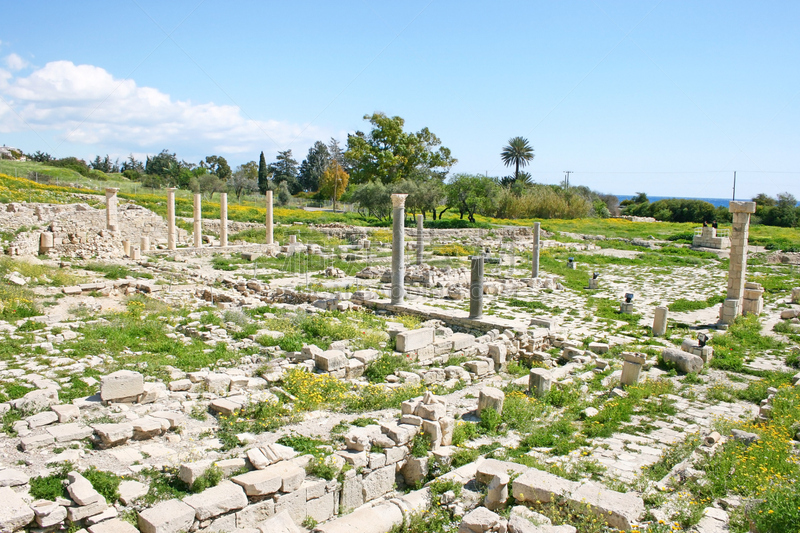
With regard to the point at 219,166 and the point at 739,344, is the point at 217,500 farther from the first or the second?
the point at 219,166

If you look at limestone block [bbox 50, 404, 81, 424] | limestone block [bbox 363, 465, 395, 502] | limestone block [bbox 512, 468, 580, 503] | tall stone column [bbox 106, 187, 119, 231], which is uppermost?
tall stone column [bbox 106, 187, 119, 231]

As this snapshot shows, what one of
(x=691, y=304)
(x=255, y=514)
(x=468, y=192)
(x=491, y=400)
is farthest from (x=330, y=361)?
(x=468, y=192)

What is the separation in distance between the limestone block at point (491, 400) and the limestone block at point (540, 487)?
238cm

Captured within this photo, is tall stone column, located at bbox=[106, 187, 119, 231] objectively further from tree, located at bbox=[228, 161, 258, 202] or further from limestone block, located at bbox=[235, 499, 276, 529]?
tree, located at bbox=[228, 161, 258, 202]

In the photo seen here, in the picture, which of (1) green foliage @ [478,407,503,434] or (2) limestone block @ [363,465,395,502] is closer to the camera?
(2) limestone block @ [363,465,395,502]

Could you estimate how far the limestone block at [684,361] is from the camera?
11367 mm

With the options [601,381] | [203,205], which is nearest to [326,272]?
[601,381]

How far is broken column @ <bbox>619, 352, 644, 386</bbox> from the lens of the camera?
10.3 meters

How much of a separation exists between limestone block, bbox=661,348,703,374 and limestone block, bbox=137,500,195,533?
1021cm

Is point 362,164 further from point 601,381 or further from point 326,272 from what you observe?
point 601,381

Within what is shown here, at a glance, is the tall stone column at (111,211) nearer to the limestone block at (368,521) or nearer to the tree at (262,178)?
the limestone block at (368,521)

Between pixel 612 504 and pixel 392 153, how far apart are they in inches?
2092

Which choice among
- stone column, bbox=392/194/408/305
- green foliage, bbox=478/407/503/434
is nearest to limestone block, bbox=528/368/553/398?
green foliage, bbox=478/407/503/434

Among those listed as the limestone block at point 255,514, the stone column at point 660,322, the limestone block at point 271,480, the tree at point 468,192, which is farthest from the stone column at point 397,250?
the tree at point 468,192
